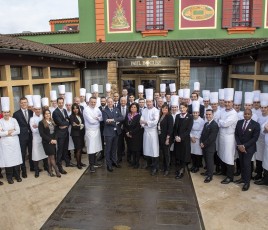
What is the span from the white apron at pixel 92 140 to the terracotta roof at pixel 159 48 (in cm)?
573

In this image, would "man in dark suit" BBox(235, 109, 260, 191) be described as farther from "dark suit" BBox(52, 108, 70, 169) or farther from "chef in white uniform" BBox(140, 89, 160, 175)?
"dark suit" BBox(52, 108, 70, 169)

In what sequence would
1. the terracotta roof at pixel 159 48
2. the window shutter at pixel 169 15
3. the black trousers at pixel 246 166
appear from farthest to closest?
the window shutter at pixel 169 15
the terracotta roof at pixel 159 48
the black trousers at pixel 246 166

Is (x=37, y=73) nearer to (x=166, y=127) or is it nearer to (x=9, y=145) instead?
(x=9, y=145)

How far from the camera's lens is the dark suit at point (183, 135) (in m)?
5.83

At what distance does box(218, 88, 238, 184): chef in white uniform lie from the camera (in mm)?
5562

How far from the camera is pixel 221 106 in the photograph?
22.5ft

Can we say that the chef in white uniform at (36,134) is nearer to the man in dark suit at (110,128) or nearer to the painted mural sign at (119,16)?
the man in dark suit at (110,128)

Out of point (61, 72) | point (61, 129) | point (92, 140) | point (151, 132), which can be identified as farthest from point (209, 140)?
point (61, 72)

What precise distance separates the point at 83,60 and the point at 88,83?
59.7 inches

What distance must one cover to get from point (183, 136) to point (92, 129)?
2.27m

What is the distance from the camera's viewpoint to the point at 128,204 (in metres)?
4.86

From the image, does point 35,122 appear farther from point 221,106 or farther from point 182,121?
point 221,106

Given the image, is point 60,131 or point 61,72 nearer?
point 60,131

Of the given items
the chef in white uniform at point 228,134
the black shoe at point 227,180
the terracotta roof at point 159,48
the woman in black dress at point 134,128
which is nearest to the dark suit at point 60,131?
the woman in black dress at point 134,128
